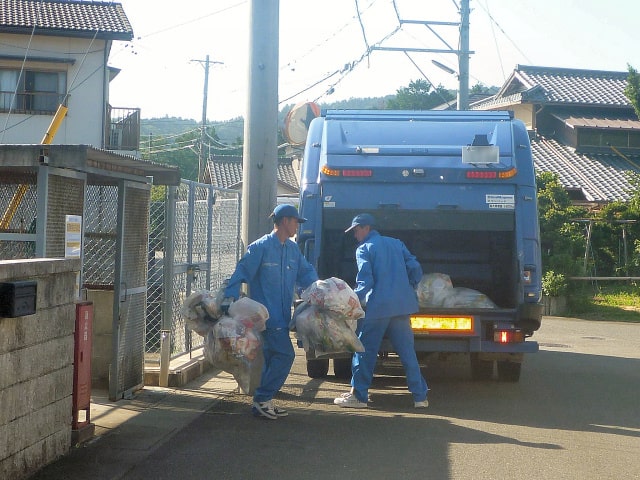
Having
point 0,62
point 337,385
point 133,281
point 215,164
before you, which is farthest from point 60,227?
point 215,164

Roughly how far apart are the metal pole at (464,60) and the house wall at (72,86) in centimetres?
1001

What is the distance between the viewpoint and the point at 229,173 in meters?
45.4

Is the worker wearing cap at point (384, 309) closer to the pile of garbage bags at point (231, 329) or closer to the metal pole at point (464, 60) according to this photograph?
the pile of garbage bags at point (231, 329)

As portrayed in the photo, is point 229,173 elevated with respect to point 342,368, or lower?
elevated

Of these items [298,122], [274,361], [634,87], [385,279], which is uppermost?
[634,87]

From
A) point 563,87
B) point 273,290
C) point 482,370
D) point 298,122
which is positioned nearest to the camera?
point 273,290

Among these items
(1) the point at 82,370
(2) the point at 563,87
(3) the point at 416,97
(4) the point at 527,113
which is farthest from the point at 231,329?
(3) the point at 416,97

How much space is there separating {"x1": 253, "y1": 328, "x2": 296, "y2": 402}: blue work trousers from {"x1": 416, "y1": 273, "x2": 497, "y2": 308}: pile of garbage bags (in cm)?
204

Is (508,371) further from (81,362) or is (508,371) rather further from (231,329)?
(81,362)

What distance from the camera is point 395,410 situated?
8320mm

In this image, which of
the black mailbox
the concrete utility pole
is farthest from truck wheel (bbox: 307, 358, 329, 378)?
the black mailbox

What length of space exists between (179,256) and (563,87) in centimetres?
2654

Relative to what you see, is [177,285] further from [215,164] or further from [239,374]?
[215,164]

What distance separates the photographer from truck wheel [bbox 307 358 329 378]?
1006cm
